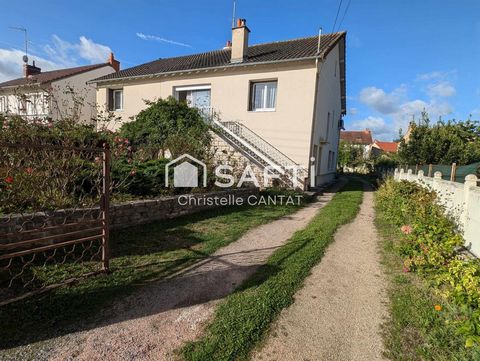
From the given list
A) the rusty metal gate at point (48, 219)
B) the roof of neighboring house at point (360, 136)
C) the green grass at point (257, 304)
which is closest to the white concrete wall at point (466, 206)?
the green grass at point (257, 304)

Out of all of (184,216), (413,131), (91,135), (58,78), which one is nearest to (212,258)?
(184,216)

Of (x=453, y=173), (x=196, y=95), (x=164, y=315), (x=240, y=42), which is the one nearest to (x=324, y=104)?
(x=240, y=42)

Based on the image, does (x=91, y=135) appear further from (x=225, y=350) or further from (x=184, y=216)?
(x=225, y=350)

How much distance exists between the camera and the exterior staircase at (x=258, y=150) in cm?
1255

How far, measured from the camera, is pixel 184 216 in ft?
23.6

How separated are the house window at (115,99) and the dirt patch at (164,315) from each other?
56.7 ft

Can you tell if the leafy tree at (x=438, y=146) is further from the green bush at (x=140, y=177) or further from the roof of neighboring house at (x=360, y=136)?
the roof of neighboring house at (x=360, y=136)

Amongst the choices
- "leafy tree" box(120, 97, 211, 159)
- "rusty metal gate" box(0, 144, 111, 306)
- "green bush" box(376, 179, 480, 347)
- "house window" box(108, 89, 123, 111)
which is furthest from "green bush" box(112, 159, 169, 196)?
"house window" box(108, 89, 123, 111)

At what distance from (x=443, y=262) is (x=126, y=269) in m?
4.74

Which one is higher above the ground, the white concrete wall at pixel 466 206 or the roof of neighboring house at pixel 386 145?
the roof of neighboring house at pixel 386 145

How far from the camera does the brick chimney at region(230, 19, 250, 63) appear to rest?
14.6 metres

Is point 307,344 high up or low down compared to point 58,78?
down

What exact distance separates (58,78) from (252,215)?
68.5 feet

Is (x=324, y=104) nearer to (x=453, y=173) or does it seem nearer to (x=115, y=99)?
(x=453, y=173)
